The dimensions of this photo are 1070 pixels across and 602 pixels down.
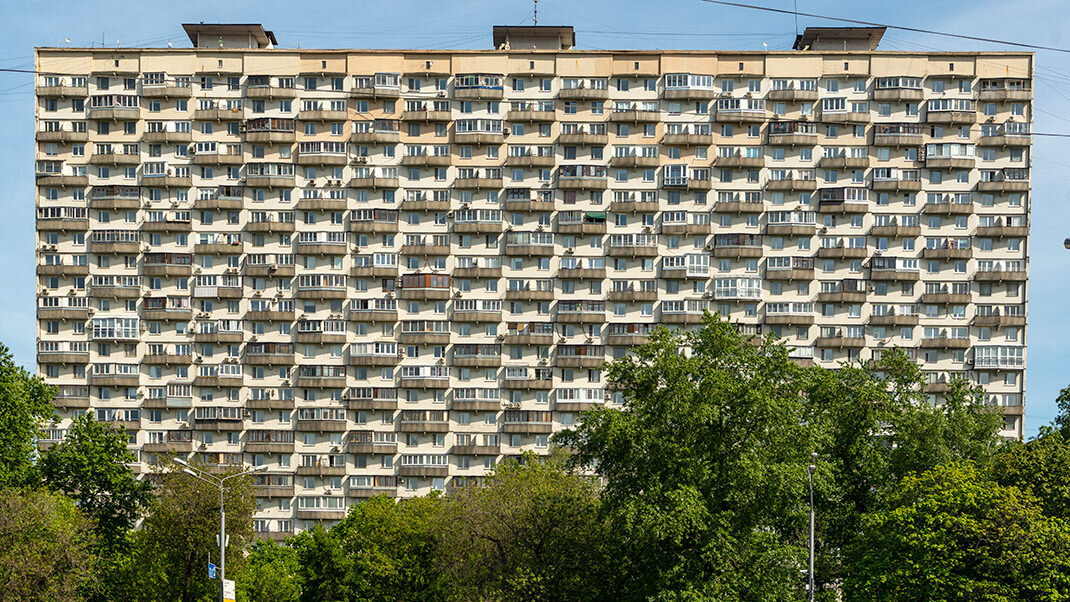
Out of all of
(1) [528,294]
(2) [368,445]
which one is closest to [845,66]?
(1) [528,294]

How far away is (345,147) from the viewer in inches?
4505

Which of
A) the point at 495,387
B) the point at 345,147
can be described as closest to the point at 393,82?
the point at 345,147

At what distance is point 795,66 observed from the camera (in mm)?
116000

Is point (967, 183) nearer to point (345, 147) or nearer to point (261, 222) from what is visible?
point (345, 147)

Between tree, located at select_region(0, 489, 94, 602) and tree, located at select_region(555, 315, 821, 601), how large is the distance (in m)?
31.2

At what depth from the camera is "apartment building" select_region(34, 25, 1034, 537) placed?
11225 cm

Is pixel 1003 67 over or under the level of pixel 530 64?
over

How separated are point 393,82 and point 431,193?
40.2ft

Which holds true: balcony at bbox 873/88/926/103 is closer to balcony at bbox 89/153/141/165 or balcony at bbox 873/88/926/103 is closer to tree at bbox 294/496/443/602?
tree at bbox 294/496/443/602

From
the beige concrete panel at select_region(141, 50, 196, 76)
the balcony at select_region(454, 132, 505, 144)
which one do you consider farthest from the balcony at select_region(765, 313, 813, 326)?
the beige concrete panel at select_region(141, 50, 196, 76)

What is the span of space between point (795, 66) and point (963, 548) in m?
70.6

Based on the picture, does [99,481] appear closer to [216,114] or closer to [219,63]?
[216,114]

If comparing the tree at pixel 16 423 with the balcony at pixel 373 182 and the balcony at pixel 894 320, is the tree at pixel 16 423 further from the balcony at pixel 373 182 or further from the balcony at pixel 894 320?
the balcony at pixel 894 320

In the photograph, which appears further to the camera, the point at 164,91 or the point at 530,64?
the point at 530,64
